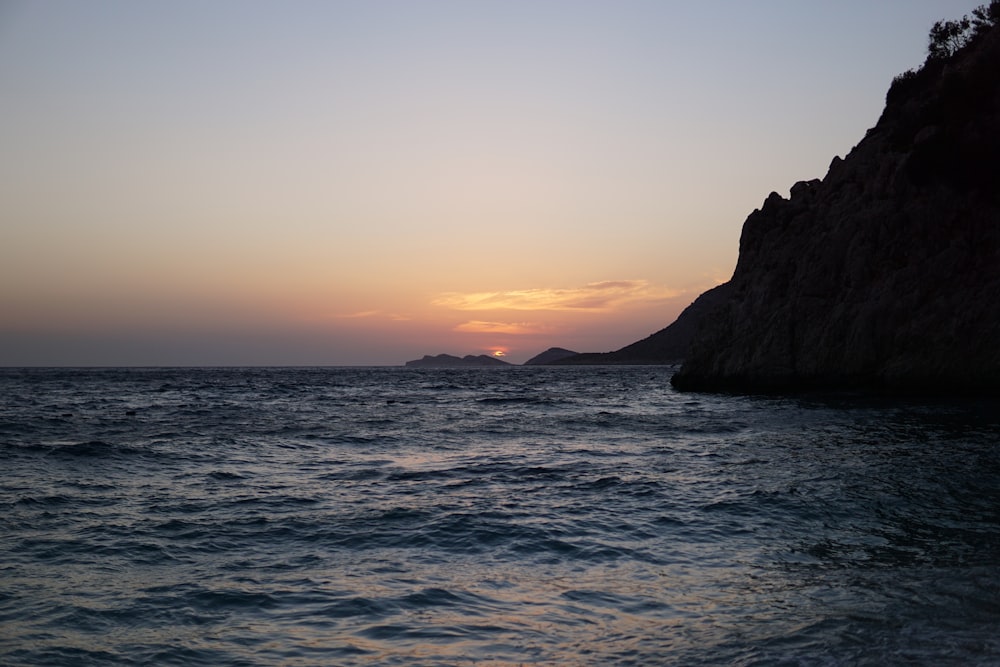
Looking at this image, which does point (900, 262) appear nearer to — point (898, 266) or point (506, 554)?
point (898, 266)

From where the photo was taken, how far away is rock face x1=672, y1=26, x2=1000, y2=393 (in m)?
37.8

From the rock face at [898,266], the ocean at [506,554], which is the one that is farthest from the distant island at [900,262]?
the ocean at [506,554]

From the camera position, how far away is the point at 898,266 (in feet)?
138

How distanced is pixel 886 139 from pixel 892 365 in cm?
1844

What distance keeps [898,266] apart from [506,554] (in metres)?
39.3

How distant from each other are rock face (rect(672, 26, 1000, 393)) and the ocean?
57.1 ft

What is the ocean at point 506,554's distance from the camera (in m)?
6.82

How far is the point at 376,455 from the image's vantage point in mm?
21594

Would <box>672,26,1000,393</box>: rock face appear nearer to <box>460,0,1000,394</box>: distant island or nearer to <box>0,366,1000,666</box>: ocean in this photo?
<box>460,0,1000,394</box>: distant island

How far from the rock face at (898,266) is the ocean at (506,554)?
1739 centimetres

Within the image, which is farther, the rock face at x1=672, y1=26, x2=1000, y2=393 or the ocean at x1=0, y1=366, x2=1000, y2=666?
the rock face at x1=672, y1=26, x2=1000, y2=393

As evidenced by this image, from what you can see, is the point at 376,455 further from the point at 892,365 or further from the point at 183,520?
the point at 892,365

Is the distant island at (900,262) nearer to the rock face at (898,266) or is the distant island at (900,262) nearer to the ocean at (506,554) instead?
the rock face at (898,266)

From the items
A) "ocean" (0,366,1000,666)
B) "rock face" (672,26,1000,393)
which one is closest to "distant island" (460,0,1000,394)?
"rock face" (672,26,1000,393)
